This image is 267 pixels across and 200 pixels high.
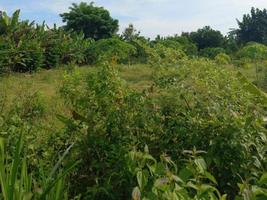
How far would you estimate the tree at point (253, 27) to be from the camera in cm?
3962

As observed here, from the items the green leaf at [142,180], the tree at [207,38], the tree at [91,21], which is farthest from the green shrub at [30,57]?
the tree at [207,38]

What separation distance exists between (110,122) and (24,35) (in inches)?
406

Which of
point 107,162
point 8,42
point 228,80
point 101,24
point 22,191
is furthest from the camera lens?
point 101,24

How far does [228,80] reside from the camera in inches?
94.7

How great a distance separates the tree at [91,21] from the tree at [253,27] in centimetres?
2071

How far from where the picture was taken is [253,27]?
4000 centimetres

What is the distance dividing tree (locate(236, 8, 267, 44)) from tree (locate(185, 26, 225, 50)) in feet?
46.7

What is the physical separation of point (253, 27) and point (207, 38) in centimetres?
1558

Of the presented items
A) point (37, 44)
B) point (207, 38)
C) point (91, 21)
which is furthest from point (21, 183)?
point (207, 38)

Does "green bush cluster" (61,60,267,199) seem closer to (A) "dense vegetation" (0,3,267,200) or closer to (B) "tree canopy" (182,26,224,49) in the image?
(A) "dense vegetation" (0,3,267,200)

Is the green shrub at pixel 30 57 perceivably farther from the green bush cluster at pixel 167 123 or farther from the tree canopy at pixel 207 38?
the tree canopy at pixel 207 38

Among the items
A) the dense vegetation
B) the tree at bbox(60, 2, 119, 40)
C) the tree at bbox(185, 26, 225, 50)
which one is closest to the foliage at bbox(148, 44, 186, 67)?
the dense vegetation

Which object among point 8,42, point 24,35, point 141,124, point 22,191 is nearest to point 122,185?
point 141,124

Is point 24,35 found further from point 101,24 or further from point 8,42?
point 101,24
